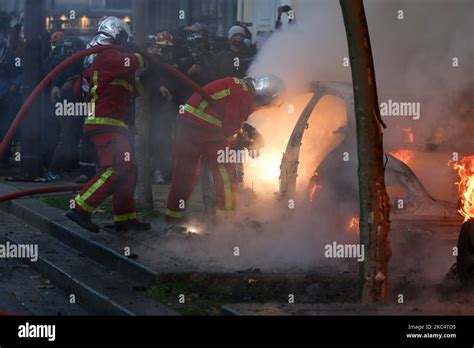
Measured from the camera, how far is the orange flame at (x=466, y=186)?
8422 mm

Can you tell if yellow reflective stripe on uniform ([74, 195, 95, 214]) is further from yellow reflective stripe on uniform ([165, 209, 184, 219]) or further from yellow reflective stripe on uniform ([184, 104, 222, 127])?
yellow reflective stripe on uniform ([184, 104, 222, 127])

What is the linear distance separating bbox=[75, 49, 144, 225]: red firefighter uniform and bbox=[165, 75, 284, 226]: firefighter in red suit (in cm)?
47

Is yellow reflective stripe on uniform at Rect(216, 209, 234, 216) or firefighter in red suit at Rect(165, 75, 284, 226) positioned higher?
firefighter in red suit at Rect(165, 75, 284, 226)

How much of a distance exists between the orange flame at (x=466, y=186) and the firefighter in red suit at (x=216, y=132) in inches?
78.6

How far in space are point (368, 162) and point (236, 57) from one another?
20.6 ft

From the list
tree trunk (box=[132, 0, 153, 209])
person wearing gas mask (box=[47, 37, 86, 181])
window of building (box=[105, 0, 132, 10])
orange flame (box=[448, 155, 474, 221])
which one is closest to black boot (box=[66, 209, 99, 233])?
tree trunk (box=[132, 0, 153, 209])

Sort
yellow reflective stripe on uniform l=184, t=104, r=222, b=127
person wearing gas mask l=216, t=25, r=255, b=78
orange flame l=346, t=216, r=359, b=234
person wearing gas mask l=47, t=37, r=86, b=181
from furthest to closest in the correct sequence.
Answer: person wearing gas mask l=47, t=37, r=86, b=181 → person wearing gas mask l=216, t=25, r=255, b=78 → yellow reflective stripe on uniform l=184, t=104, r=222, b=127 → orange flame l=346, t=216, r=359, b=234

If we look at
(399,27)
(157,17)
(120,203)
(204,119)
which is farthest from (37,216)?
(157,17)

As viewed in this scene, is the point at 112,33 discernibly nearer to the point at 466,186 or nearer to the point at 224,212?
the point at 224,212

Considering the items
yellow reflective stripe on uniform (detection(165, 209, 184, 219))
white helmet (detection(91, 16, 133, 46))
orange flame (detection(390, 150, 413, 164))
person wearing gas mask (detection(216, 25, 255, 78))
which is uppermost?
person wearing gas mask (detection(216, 25, 255, 78))

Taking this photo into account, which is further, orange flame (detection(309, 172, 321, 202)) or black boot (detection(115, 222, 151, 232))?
black boot (detection(115, 222, 151, 232))

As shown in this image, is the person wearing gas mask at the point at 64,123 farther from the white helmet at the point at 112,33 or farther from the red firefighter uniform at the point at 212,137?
the red firefighter uniform at the point at 212,137

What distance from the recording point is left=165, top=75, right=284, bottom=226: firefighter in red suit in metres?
9.92

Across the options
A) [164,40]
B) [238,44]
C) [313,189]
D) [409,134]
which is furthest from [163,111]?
[409,134]
